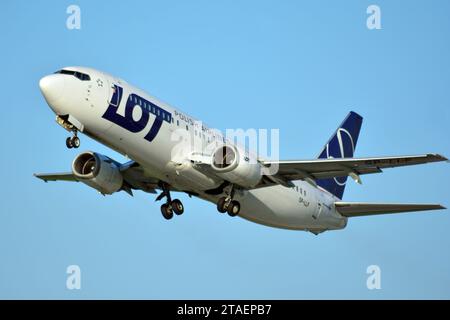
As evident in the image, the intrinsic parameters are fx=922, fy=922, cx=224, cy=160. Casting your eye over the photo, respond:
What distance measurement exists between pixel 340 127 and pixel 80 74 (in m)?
22.5

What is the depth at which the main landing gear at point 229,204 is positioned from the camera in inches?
1731

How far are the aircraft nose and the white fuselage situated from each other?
0.04 m

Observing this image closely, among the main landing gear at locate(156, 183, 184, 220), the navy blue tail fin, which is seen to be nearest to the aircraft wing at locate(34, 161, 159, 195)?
the main landing gear at locate(156, 183, 184, 220)

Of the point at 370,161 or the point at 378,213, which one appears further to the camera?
the point at 378,213

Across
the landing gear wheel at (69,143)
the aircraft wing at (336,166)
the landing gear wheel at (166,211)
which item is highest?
the landing gear wheel at (69,143)

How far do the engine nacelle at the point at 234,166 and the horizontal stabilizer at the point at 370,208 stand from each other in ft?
28.7

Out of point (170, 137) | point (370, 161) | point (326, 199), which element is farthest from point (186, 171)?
point (326, 199)

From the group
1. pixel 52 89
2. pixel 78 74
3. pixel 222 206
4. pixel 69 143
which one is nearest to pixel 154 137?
pixel 69 143

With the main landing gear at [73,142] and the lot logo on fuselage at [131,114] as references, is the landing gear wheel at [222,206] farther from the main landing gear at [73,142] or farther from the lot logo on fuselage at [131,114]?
the main landing gear at [73,142]

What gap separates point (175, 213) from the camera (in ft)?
154

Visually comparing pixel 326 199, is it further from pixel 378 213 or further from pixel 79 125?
pixel 79 125

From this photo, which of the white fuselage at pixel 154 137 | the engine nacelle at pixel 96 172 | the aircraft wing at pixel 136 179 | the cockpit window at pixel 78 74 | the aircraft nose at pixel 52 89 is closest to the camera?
the aircraft nose at pixel 52 89

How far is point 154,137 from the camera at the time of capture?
134 ft

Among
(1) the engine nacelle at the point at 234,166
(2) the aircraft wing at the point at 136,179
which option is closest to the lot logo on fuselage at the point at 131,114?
(1) the engine nacelle at the point at 234,166
